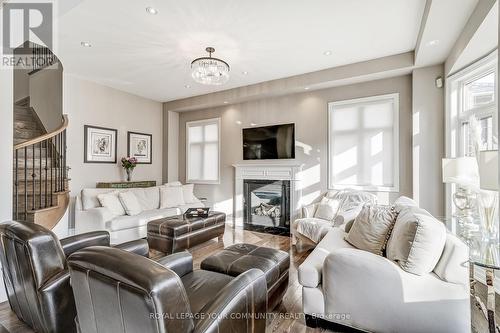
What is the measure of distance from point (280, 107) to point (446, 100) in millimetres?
2621

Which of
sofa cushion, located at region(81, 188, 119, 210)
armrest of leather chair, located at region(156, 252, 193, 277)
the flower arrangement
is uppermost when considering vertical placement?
the flower arrangement

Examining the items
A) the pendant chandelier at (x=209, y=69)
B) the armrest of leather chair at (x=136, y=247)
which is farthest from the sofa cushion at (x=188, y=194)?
the armrest of leather chair at (x=136, y=247)

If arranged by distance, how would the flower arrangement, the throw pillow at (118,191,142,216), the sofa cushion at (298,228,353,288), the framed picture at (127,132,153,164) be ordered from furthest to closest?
the framed picture at (127,132,153,164)
the flower arrangement
the throw pillow at (118,191,142,216)
the sofa cushion at (298,228,353,288)

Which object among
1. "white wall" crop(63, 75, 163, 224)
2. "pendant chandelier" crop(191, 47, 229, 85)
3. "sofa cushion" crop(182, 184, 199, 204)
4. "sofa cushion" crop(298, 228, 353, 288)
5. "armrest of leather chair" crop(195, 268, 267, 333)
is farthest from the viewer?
"sofa cushion" crop(182, 184, 199, 204)

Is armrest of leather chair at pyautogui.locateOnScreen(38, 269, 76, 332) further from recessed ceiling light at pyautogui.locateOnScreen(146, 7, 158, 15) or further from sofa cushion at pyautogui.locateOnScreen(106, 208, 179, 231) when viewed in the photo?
recessed ceiling light at pyautogui.locateOnScreen(146, 7, 158, 15)

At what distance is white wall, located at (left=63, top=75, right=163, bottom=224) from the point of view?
445cm

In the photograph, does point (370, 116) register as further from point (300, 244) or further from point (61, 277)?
point (61, 277)

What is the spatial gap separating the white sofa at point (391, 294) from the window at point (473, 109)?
5.23 ft

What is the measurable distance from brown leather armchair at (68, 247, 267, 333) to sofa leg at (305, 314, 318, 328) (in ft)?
2.83

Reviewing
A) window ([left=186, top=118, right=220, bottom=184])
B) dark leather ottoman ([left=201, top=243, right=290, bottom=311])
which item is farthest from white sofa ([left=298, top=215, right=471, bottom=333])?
window ([left=186, top=118, right=220, bottom=184])

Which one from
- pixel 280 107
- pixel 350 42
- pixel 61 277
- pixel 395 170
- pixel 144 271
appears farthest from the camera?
pixel 280 107

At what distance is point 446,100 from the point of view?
3.39 metres

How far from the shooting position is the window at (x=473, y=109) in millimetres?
2604

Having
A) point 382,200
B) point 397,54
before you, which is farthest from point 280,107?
point 382,200
